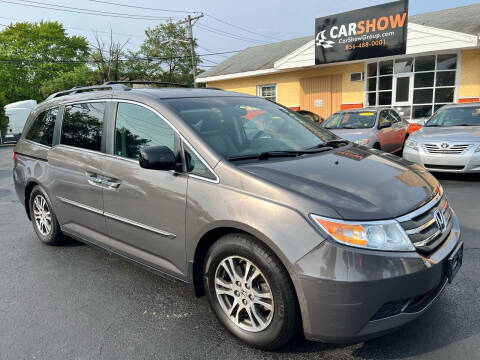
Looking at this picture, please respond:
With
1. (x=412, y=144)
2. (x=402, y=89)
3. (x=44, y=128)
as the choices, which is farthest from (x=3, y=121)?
(x=412, y=144)

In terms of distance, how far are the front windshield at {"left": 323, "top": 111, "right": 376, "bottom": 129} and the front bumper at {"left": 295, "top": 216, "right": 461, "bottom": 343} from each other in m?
7.42

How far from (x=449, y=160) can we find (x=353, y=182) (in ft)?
17.8

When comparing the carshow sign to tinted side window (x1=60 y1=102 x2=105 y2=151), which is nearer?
tinted side window (x1=60 y1=102 x2=105 y2=151)

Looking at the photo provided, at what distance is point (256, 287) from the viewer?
237 cm

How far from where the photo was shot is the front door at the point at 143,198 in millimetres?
2682

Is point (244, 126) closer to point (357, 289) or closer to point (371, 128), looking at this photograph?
point (357, 289)

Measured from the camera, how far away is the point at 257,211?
2.21 m

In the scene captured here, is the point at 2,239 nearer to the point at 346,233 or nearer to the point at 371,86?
the point at 346,233

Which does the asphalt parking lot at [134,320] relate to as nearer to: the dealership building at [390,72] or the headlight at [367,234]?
the headlight at [367,234]

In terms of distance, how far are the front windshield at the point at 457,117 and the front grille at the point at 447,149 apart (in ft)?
4.02

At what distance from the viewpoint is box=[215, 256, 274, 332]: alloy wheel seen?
232cm

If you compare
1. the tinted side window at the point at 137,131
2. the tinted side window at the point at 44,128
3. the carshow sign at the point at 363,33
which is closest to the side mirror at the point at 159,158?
the tinted side window at the point at 137,131

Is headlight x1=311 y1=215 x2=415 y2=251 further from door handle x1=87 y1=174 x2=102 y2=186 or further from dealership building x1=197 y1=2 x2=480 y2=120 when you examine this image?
dealership building x1=197 y1=2 x2=480 y2=120

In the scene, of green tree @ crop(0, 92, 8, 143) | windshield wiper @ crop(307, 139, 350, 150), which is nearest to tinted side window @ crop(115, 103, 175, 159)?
windshield wiper @ crop(307, 139, 350, 150)
